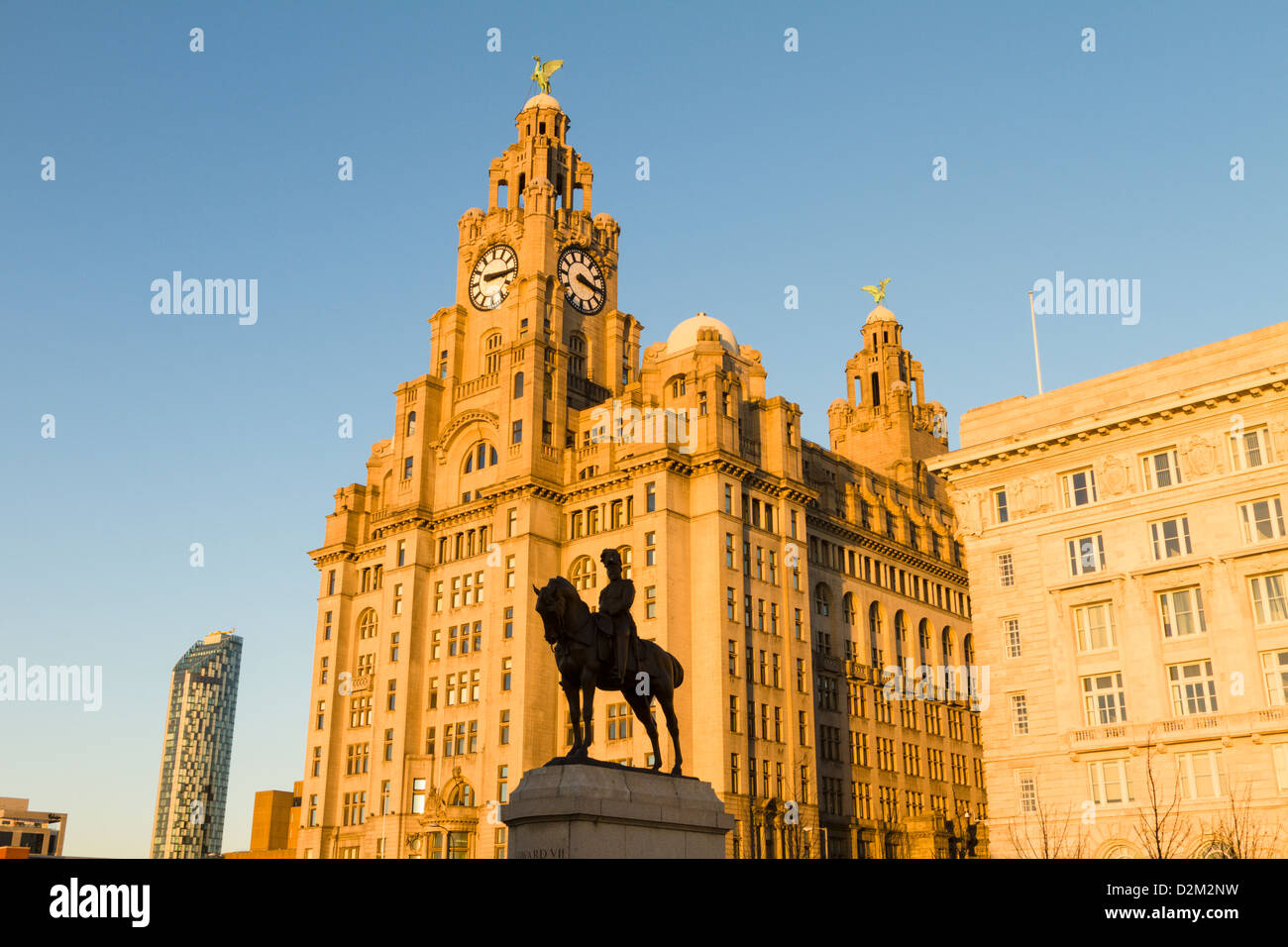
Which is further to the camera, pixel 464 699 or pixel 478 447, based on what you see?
pixel 478 447

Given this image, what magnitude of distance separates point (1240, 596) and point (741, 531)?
35.7 m

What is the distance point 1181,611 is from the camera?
55.6 meters

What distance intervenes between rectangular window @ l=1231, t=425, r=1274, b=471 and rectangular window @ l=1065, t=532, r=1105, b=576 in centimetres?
739

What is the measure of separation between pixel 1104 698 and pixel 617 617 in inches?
1478

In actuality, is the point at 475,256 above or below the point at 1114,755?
above

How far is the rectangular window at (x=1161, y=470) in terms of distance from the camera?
5750cm

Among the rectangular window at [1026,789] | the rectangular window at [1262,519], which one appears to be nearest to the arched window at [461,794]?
the rectangular window at [1026,789]

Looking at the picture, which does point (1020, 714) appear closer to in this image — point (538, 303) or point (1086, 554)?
point (1086, 554)

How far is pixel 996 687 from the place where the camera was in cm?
6003

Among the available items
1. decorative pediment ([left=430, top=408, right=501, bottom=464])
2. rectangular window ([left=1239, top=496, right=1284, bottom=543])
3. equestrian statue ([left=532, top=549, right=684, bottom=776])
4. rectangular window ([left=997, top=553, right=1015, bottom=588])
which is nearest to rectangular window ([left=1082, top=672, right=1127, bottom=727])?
rectangular window ([left=997, top=553, right=1015, bottom=588])

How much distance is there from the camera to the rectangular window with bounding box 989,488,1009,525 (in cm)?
6312

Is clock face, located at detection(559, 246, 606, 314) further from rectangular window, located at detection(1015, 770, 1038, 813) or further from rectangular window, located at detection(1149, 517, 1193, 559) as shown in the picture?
rectangular window, located at detection(1015, 770, 1038, 813)
